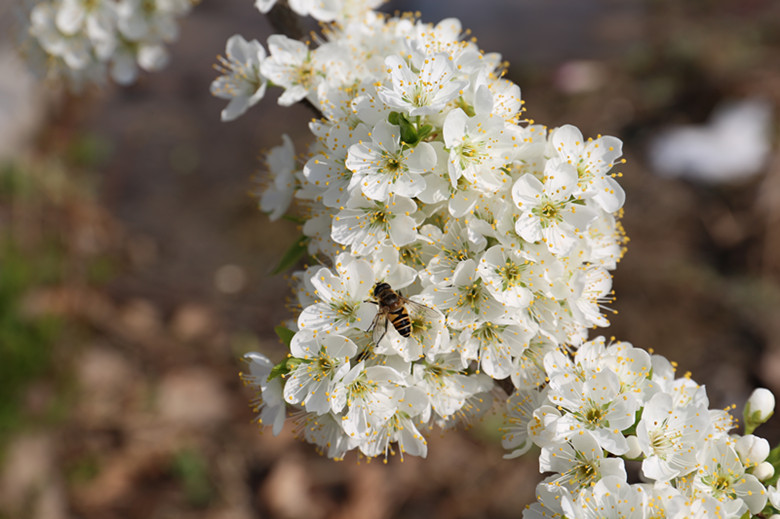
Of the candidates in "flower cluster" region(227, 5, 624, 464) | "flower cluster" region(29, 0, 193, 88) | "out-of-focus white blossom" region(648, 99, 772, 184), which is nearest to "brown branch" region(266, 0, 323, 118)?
"flower cluster" region(227, 5, 624, 464)

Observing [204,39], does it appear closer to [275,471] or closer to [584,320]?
[275,471]

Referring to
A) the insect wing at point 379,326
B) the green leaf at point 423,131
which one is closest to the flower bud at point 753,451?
the insect wing at point 379,326

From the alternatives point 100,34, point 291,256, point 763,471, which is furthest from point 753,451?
point 100,34

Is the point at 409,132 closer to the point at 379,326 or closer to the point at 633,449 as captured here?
the point at 379,326

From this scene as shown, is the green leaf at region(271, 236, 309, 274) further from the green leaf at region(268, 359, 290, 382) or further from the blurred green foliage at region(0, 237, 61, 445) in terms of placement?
the blurred green foliage at region(0, 237, 61, 445)

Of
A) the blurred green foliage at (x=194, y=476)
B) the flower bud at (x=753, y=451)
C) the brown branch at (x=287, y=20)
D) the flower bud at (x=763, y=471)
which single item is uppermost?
the brown branch at (x=287, y=20)

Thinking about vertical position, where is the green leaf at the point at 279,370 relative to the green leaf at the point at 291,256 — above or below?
below

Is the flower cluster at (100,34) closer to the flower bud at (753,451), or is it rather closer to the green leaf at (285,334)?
the green leaf at (285,334)

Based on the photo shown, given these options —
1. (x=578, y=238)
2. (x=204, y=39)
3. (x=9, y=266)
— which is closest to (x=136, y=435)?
Result: (x=9, y=266)
